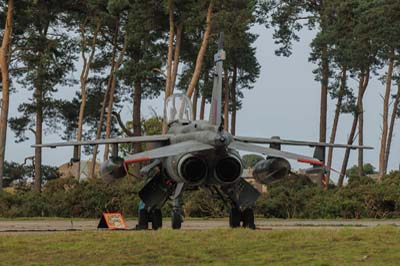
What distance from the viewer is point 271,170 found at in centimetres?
1959

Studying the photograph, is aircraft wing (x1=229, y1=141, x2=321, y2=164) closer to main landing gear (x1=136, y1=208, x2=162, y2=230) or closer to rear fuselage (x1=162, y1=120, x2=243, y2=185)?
rear fuselage (x1=162, y1=120, x2=243, y2=185)

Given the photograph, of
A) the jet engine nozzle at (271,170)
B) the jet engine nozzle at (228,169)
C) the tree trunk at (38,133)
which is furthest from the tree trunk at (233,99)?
the jet engine nozzle at (228,169)

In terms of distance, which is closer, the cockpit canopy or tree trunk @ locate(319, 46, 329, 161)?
the cockpit canopy

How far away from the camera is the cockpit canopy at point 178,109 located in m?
20.9

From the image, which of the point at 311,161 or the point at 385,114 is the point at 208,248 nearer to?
the point at 311,161

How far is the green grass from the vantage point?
39.5ft

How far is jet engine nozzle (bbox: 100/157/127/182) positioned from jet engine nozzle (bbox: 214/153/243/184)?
2620mm

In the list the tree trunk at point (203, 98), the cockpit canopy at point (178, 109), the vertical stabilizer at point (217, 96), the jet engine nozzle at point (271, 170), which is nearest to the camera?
the jet engine nozzle at point (271, 170)

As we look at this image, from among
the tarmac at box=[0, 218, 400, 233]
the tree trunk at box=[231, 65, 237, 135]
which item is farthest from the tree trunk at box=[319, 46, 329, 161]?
the tarmac at box=[0, 218, 400, 233]

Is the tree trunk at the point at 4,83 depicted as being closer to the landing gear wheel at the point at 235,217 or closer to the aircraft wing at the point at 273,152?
the landing gear wheel at the point at 235,217

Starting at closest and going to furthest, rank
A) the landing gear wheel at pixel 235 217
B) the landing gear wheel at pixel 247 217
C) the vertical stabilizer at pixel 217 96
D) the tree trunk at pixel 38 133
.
A: the vertical stabilizer at pixel 217 96 < the landing gear wheel at pixel 247 217 < the landing gear wheel at pixel 235 217 < the tree trunk at pixel 38 133

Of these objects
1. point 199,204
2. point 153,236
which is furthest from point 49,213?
point 153,236

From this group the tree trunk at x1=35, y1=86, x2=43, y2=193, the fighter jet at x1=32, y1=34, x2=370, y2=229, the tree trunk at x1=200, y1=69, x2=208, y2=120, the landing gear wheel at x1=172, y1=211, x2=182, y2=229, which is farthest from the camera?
the tree trunk at x1=200, y1=69, x2=208, y2=120

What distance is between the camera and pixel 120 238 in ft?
48.6
